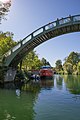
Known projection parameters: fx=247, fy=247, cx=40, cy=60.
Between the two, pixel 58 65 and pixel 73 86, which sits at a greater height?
pixel 58 65

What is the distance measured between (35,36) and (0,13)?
13826 mm

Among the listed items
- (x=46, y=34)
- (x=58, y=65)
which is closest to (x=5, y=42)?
(x=46, y=34)

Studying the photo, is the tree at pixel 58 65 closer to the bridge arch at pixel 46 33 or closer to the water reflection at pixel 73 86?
the water reflection at pixel 73 86

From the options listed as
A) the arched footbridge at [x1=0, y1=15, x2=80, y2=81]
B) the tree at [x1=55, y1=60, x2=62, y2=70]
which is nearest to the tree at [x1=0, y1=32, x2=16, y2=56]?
the arched footbridge at [x1=0, y1=15, x2=80, y2=81]

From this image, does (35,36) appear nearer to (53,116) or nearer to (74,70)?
(53,116)

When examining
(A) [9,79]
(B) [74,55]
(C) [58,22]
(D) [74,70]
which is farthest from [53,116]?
(B) [74,55]

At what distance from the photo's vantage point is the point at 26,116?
652 inches

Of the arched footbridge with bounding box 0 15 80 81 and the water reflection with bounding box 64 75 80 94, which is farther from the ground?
the arched footbridge with bounding box 0 15 80 81

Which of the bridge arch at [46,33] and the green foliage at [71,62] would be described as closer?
the bridge arch at [46,33]

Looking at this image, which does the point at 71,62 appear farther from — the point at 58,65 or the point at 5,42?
the point at 5,42

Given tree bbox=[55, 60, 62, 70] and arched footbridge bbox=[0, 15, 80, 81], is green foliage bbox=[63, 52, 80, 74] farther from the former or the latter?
arched footbridge bbox=[0, 15, 80, 81]

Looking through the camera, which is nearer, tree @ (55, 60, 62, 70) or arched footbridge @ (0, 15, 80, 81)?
arched footbridge @ (0, 15, 80, 81)

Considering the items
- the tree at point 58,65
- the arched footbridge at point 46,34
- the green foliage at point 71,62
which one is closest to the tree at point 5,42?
the arched footbridge at point 46,34

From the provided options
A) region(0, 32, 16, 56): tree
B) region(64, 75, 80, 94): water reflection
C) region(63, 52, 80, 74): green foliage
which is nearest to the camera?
region(64, 75, 80, 94): water reflection
